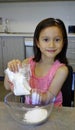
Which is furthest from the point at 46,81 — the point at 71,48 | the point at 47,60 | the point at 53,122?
the point at 71,48

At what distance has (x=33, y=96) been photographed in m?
0.92

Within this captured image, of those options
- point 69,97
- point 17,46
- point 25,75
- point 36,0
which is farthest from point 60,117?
point 36,0

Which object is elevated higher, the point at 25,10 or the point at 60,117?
the point at 25,10

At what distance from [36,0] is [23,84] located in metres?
3.03

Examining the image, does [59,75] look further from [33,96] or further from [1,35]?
[1,35]

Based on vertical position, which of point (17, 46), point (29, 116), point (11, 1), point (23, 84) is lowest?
point (17, 46)

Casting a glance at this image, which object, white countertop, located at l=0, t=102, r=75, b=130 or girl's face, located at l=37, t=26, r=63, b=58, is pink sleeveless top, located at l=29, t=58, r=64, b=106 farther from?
white countertop, located at l=0, t=102, r=75, b=130

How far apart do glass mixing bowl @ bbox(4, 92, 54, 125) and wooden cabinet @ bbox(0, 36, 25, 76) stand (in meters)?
2.60

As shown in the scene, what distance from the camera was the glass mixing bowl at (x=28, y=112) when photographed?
88 centimetres

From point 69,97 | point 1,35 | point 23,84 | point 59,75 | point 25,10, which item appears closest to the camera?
point 23,84

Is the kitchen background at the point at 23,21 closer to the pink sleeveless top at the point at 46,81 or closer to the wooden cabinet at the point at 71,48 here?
the wooden cabinet at the point at 71,48

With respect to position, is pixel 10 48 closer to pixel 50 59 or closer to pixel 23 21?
pixel 23 21

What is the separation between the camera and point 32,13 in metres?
3.87

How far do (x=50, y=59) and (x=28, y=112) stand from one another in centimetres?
50
